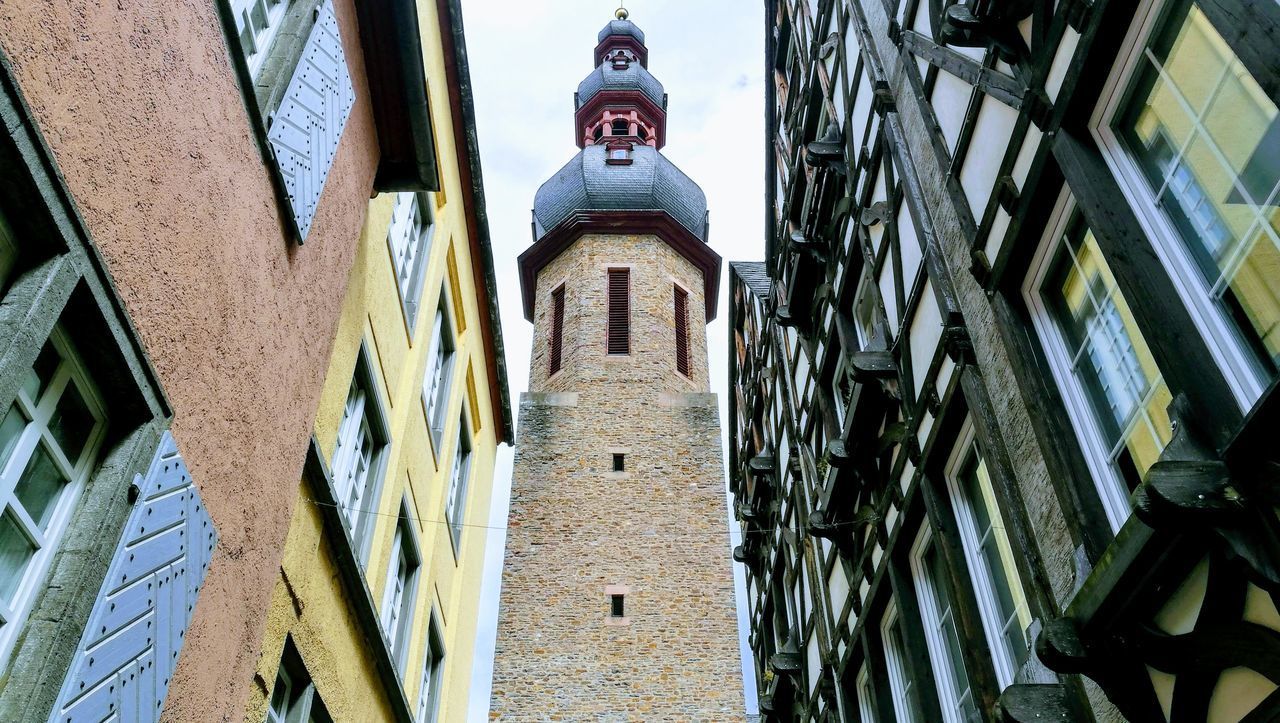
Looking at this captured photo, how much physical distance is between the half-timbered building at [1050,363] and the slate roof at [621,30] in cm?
3636

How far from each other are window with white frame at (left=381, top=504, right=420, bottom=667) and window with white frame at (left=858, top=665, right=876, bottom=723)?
12.6 ft

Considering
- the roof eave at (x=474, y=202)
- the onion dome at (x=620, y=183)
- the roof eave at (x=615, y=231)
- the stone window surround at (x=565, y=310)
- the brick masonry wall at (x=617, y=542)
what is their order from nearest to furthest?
the roof eave at (x=474, y=202), the brick masonry wall at (x=617, y=542), the stone window surround at (x=565, y=310), the roof eave at (x=615, y=231), the onion dome at (x=620, y=183)

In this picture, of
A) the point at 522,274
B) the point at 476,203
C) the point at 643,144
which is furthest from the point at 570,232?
the point at 476,203

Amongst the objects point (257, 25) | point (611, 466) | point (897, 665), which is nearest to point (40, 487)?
point (257, 25)

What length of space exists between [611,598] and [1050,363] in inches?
557

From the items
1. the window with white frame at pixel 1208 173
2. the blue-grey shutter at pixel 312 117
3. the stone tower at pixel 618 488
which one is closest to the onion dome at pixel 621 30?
Result: the stone tower at pixel 618 488

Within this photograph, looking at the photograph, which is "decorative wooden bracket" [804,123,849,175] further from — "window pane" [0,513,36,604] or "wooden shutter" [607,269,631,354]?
"wooden shutter" [607,269,631,354]

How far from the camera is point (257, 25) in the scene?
16.1ft

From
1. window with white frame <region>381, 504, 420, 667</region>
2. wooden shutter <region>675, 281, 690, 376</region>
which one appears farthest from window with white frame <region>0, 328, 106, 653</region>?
wooden shutter <region>675, 281, 690, 376</region>

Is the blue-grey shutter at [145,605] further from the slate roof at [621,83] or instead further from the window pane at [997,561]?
the slate roof at [621,83]

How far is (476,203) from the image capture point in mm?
11094

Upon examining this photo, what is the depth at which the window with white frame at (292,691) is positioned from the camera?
233 inches

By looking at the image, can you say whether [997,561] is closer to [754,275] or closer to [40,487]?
[40,487]

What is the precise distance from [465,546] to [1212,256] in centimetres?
993
